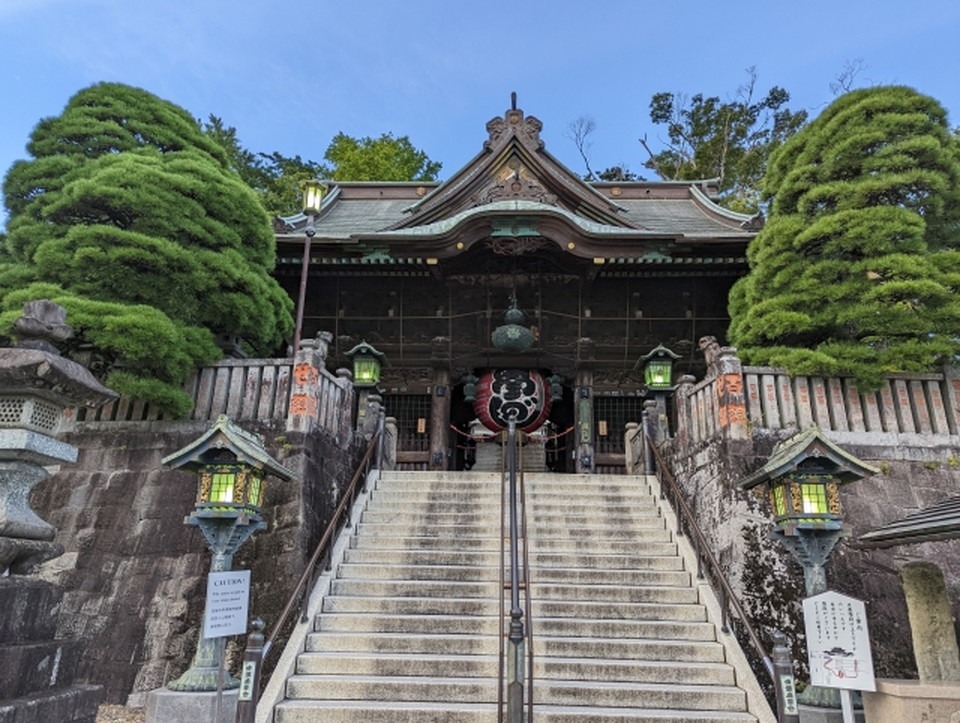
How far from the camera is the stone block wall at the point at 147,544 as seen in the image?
611cm

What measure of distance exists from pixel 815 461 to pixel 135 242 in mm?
7848

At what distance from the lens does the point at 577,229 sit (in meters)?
10.9

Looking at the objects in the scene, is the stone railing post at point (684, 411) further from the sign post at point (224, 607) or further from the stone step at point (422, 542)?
the sign post at point (224, 607)

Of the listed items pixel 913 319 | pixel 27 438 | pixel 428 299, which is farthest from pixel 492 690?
pixel 428 299

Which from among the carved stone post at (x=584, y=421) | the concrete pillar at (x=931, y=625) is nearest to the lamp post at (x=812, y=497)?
the concrete pillar at (x=931, y=625)

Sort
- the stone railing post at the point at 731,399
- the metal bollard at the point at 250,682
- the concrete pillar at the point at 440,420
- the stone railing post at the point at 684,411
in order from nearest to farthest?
the metal bollard at the point at 250,682
the stone railing post at the point at 731,399
the stone railing post at the point at 684,411
the concrete pillar at the point at 440,420

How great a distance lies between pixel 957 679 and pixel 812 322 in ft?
14.0

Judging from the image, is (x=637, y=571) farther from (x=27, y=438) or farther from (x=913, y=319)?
(x=27, y=438)

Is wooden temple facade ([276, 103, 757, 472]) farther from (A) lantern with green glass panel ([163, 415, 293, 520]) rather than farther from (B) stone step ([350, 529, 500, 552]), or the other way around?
(A) lantern with green glass panel ([163, 415, 293, 520])

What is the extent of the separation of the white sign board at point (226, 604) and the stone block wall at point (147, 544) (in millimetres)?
1869

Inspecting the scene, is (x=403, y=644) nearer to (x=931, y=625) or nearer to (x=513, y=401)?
(x=931, y=625)

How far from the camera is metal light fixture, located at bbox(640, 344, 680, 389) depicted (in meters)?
10.4

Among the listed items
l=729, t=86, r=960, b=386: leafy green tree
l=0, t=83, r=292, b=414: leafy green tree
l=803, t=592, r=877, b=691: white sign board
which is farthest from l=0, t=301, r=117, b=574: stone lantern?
l=729, t=86, r=960, b=386: leafy green tree

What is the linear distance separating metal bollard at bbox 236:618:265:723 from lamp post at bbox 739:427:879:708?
4.41 metres
